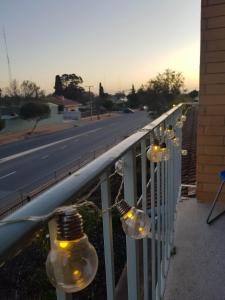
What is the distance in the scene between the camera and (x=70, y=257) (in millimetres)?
371

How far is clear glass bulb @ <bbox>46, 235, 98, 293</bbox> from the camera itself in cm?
37

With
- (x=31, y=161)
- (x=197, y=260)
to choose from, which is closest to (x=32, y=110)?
(x=31, y=161)

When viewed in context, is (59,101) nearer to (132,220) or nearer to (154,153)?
(154,153)

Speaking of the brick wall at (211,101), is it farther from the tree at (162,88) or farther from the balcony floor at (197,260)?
the tree at (162,88)

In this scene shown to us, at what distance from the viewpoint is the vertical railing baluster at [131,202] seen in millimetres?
827

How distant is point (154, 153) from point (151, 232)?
30cm

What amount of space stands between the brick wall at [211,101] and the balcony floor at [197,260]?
35cm

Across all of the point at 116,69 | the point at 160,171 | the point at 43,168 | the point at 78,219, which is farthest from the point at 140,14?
the point at 116,69

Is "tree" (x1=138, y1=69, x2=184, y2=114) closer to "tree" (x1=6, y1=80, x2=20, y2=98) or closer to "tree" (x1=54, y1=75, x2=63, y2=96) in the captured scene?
"tree" (x1=6, y1=80, x2=20, y2=98)

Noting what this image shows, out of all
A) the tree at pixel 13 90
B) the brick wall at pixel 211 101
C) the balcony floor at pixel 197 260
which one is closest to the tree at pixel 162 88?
the tree at pixel 13 90

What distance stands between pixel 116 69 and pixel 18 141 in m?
16.0

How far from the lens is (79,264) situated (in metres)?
0.38

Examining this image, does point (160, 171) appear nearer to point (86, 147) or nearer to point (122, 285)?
point (122, 285)

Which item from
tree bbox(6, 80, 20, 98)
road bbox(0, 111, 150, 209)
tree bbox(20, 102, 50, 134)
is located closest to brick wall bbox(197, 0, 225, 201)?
road bbox(0, 111, 150, 209)
